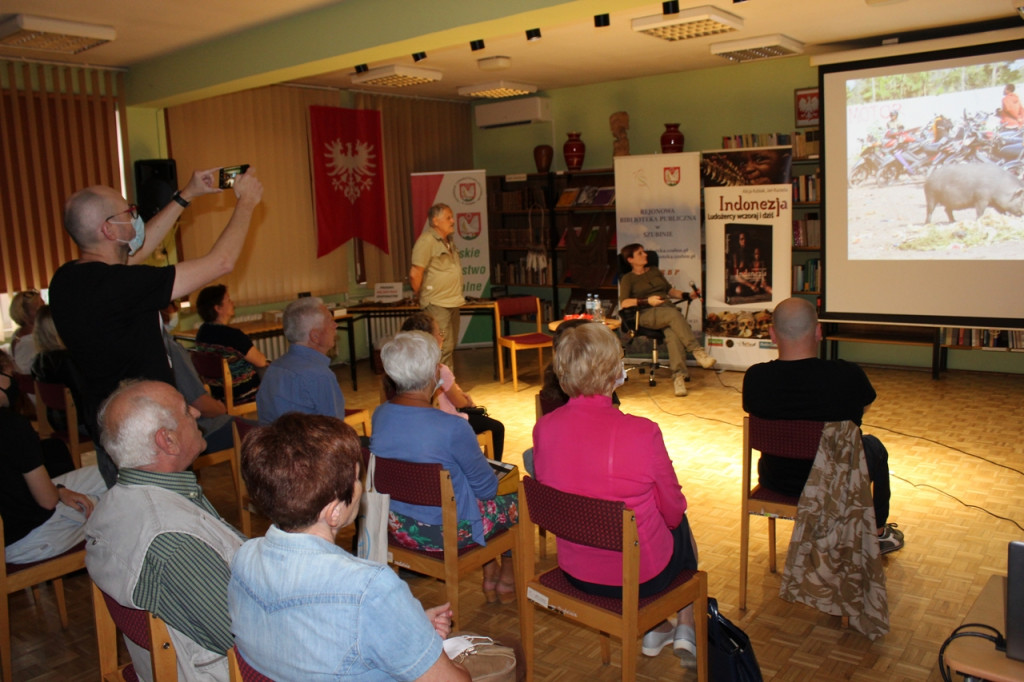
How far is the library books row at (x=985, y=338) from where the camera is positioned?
697 centimetres

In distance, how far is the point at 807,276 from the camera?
7957 millimetres

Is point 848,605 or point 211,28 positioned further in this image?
point 211,28

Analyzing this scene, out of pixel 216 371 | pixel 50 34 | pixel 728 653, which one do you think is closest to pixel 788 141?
pixel 216 371

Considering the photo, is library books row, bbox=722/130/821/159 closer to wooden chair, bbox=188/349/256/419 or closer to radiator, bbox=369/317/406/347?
radiator, bbox=369/317/406/347

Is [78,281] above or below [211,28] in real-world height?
below

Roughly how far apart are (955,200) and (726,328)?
7.54ft

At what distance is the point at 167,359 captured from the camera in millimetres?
2738

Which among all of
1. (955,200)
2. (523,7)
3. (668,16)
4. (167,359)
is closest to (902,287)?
(955,200)

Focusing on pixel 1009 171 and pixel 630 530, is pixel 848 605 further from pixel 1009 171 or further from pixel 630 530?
pixel 1009 171

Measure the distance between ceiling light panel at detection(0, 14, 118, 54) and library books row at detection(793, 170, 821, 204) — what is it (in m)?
5.97

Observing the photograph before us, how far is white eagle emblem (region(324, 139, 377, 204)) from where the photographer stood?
882 cm

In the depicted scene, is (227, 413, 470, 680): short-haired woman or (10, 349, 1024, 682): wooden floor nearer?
(227, 413, 470, 680): short-haired woman

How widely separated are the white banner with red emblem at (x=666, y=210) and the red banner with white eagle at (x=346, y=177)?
108 inches

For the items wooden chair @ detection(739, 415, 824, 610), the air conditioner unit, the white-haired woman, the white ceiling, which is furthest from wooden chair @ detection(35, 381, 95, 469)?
the air conditioner unit
